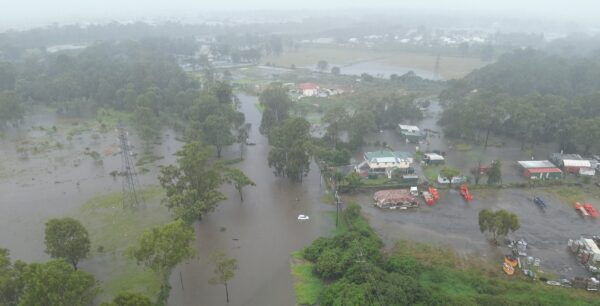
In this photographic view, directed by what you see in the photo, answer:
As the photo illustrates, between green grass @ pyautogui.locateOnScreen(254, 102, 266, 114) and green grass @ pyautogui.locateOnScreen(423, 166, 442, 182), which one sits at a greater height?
green grass @ pyautogui.locateOnScreen(254, 102, 266, 114)

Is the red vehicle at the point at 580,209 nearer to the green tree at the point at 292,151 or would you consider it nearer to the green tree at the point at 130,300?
the green tree at the point at 292,151

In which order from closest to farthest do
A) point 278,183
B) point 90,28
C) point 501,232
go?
1. point 501,232
2. point 278,183
3. point 90,28

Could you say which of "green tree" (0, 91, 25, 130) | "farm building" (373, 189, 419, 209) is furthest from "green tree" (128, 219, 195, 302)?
"green tree" (0, 91, 25, 130)

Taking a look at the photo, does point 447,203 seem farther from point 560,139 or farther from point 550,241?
point 560,139

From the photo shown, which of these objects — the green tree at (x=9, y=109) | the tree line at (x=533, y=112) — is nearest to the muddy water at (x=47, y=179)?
Answer: the green tree at (x=9, y=109)

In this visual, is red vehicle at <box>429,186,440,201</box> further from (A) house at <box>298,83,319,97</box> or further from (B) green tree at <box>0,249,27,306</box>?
(A) house at <box>298,83,319,97</box>

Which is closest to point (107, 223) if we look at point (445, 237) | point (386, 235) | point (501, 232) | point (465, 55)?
point (386, 235)

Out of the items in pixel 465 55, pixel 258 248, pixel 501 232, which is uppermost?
pixel 465 55
